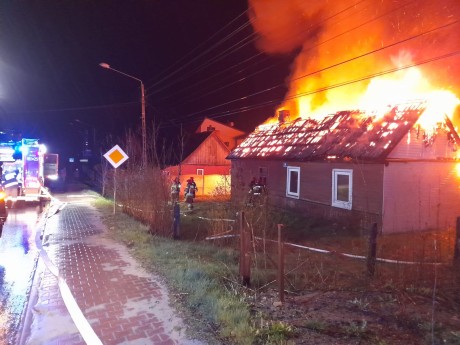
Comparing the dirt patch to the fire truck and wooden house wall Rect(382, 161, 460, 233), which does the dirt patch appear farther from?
the fire truck

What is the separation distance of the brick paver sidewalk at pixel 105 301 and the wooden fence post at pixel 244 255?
133 centimetres

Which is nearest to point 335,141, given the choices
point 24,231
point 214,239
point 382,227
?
point 382,227

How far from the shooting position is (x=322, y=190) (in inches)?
576

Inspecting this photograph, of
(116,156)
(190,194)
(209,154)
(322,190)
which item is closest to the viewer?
(116,156)

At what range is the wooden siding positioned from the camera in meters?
12.1

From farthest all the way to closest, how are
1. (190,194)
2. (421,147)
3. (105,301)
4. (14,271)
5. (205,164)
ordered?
(205,164)
(190,194)
(421,147)
(14,271)
(105,301)

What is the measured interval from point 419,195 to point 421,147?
1710mm

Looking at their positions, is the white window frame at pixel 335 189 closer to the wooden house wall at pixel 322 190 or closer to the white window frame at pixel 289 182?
the wooden house wall at pixel 322 190

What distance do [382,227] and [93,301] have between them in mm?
9610

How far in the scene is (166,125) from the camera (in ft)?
154

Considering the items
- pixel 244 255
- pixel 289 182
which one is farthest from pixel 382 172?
pixel 244 255

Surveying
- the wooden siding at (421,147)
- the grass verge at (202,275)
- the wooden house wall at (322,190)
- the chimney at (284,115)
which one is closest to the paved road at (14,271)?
the grass verge at (202,275)

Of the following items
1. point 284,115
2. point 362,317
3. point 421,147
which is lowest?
point 362,317

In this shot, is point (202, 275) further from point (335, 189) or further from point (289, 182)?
point (289, 182)
